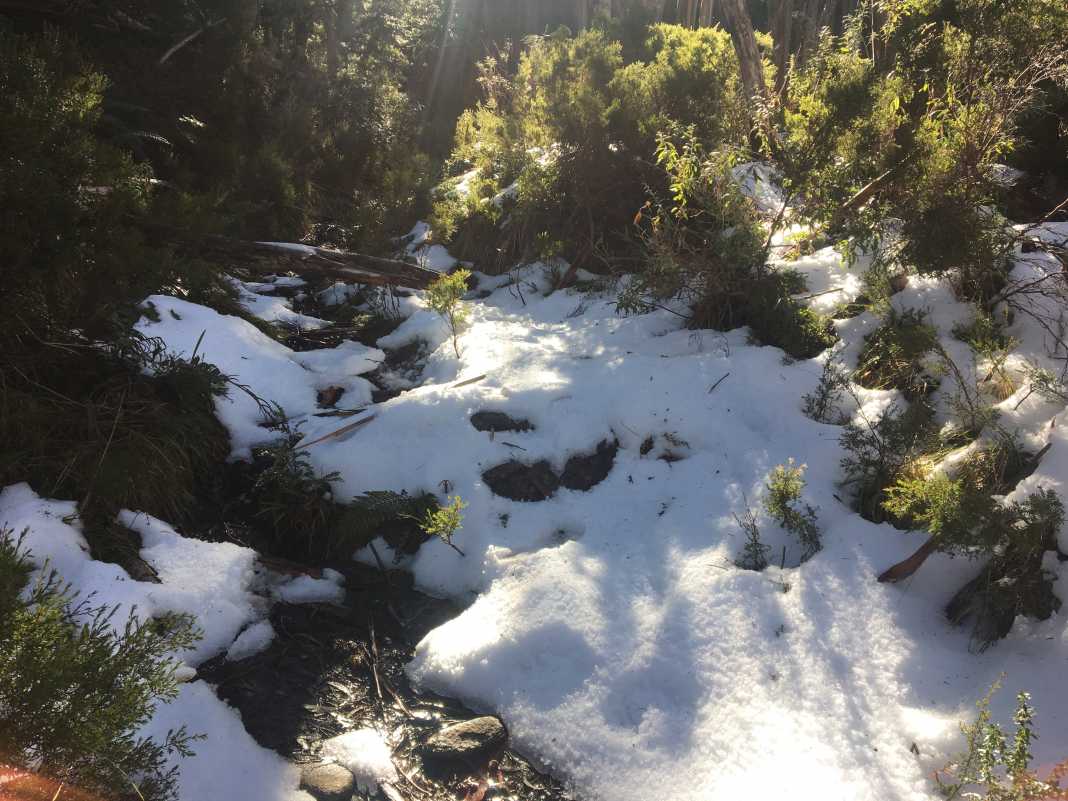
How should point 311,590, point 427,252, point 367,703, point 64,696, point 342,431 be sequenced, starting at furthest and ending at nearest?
point 427,252, point 342,431, point 311,590, point 367,703, point 64,696

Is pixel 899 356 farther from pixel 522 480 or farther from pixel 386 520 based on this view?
pixel 386 520

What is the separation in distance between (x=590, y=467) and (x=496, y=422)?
62cm

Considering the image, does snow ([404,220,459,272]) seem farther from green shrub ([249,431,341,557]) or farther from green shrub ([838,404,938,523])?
green shrub ([838,404,938,523])

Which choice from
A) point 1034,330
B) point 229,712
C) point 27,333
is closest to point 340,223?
point 27,333

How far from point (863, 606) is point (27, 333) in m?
3.68

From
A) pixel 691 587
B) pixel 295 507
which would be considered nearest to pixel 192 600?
pixel 295 507

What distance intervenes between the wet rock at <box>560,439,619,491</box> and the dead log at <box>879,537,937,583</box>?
1.43m

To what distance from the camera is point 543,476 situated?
367cm

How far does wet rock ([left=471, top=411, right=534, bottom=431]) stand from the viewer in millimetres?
3904

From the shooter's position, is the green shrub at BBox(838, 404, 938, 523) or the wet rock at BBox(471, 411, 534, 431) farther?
the wet rock at BBox(471, 411, 534, 431)

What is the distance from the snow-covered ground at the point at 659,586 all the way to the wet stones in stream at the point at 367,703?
0.09 meters

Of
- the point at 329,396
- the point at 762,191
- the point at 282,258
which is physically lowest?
the point at 329,396

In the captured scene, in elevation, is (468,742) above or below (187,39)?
below

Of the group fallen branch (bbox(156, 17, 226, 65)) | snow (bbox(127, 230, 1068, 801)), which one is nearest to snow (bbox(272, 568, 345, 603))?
snow (bbox(127, 230, 1068, 801))
